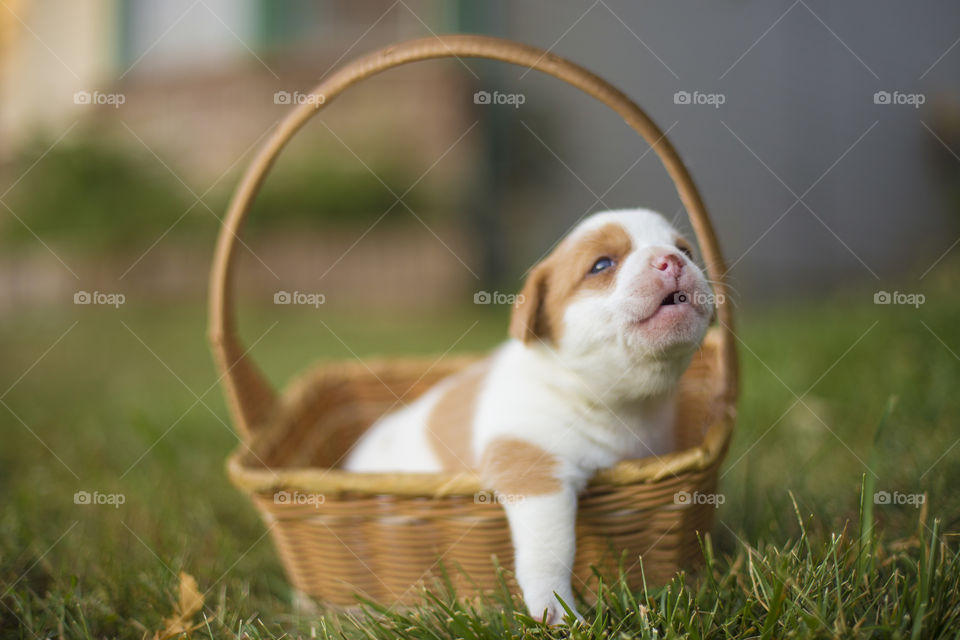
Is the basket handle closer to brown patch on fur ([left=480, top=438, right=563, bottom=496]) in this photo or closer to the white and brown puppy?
the white and brown puppy

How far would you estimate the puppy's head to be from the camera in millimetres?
1513

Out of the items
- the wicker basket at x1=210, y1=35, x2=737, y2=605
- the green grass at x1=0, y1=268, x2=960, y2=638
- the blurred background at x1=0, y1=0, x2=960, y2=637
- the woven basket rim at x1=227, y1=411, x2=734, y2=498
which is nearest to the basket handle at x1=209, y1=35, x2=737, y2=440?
the wicker basket at x1=210, y1=35, x2=737, y2=605

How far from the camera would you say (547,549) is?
146cm

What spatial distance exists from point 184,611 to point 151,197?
17.0 ft

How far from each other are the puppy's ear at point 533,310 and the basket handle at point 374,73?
36 centimetres

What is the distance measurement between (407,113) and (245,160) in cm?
148

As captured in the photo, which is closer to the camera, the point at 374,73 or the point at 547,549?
the point at 547,549

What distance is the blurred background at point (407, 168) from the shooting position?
16.6 feet

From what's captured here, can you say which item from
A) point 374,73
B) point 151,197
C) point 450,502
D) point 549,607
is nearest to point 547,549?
point 549,607

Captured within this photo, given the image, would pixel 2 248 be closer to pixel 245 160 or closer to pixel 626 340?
pixel 245 160

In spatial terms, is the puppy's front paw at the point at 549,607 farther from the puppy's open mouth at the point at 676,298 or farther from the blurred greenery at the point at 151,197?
the blurred greenery at the point at 151,197

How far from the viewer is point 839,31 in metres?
5.47

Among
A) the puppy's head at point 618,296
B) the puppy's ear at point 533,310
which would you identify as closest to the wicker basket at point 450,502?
the puppy's head at point 618,296

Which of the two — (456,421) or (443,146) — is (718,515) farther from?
(443,146)
